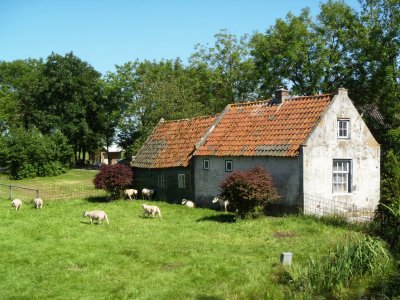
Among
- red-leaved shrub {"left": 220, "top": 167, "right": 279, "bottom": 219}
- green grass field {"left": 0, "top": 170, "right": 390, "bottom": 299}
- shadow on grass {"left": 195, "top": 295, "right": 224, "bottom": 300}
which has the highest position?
red-leaved shrub {"left": 220, "top": 167, "right": 279, "bottom": 219}

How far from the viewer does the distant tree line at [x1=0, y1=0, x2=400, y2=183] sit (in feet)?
135

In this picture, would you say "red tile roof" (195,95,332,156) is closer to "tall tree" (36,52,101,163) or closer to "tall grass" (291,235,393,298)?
"tall grass" (291,235,393,298)

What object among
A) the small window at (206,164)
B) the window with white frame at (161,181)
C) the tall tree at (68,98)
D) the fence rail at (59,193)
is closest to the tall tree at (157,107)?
the tall tree at (68,98)

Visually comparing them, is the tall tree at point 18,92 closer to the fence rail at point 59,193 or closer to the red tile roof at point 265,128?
the fence rail at point 59,193

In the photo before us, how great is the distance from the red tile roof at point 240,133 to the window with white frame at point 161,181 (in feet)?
2.82

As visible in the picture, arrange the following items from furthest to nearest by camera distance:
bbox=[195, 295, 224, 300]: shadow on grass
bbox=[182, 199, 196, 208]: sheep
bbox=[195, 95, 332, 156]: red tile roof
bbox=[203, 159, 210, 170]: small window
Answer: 1. bbox=[203, 159, 210, 170]: small window
2. bbox=[182, 199, 196, 208]: sheep
3. bbox=[195, 95, 332, 156]: red tile roof
4. bbox=[195, 295, 224, 300]: shadow on grass

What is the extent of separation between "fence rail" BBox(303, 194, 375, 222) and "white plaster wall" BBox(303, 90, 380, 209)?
0.18 meters

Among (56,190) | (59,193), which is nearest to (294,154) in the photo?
(59,193)

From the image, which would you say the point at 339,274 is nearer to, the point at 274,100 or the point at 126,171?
the point at 274,100

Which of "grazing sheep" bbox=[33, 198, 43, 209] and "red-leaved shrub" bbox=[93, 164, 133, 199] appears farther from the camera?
"red-leaved shrub" bbox=[93, 164, 133, 199]

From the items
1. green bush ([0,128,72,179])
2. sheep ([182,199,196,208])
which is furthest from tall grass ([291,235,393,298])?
green bush ([0,128,72,179])

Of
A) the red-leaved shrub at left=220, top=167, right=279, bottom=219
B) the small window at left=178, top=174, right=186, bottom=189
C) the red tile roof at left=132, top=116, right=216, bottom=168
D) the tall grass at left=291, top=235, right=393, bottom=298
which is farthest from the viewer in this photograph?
the red tile roof at left=132, top=116, right=216, bottom=168

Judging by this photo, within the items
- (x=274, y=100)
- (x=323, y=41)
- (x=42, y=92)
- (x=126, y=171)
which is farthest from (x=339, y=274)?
(x=42, y=92)

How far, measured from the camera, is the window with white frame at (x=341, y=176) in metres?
25.1
